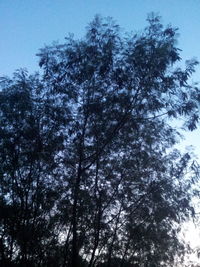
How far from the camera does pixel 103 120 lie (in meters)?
11.6

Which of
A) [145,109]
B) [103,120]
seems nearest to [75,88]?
[103,120]

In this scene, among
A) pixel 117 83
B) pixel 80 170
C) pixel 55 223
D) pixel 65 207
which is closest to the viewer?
pixel 117 83

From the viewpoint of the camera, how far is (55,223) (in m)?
13.4

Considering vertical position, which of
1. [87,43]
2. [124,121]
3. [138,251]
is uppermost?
[87,43]

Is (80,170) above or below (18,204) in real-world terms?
above

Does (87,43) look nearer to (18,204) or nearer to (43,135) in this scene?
(43,135)

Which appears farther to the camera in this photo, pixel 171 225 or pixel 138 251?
pixel 138 251

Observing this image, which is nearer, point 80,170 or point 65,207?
point 80,170

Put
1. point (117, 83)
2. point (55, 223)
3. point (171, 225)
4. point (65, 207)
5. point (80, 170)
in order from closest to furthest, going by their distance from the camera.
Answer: point (117, 83) → point (80, 170) → point (65, 207) → point (55, 223) → point (171, 225)

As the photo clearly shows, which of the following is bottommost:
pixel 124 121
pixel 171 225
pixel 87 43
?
pixel 171 225

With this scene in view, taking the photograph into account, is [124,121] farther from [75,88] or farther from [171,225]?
[171,225]

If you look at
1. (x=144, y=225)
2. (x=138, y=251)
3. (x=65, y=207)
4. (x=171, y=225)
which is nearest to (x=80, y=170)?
(x=65, y=207)

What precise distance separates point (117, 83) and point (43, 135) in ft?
12.9

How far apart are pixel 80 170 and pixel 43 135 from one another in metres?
2.27
